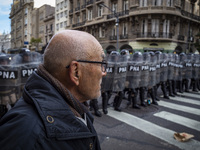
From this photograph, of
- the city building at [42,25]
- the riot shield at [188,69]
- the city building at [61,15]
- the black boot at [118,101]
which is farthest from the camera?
the city building at [42,25]

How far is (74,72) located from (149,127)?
3.61 m

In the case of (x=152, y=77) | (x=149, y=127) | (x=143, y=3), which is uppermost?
(x=143, y=3)

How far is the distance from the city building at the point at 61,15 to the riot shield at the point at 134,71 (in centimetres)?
3461

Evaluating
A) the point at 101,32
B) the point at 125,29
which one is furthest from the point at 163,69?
the point at 101,32

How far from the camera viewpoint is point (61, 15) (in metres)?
39.9

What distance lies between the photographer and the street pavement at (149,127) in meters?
3.30

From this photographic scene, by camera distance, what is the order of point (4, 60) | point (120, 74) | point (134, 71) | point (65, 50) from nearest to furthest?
point (65, 50) → point (4, 60) → point (120, 74) → point (134, 71)

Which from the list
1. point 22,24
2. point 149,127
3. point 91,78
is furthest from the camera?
point 22,24

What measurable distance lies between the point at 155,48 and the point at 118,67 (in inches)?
748

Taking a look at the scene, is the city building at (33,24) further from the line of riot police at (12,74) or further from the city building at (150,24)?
the line of riot police at (12,74)

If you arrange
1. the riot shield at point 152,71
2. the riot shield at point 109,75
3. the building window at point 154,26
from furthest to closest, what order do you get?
the building window at point 154,26, the riot shield at point 152,71, the riot shield at point 109,75

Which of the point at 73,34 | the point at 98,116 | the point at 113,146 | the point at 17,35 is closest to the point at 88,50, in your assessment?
the point at 73,34

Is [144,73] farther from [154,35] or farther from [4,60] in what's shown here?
[154,35]

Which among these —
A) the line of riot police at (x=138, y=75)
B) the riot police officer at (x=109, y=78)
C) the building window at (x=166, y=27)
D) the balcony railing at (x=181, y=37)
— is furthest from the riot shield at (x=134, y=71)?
the balcony railing at (x=181, y=37)
